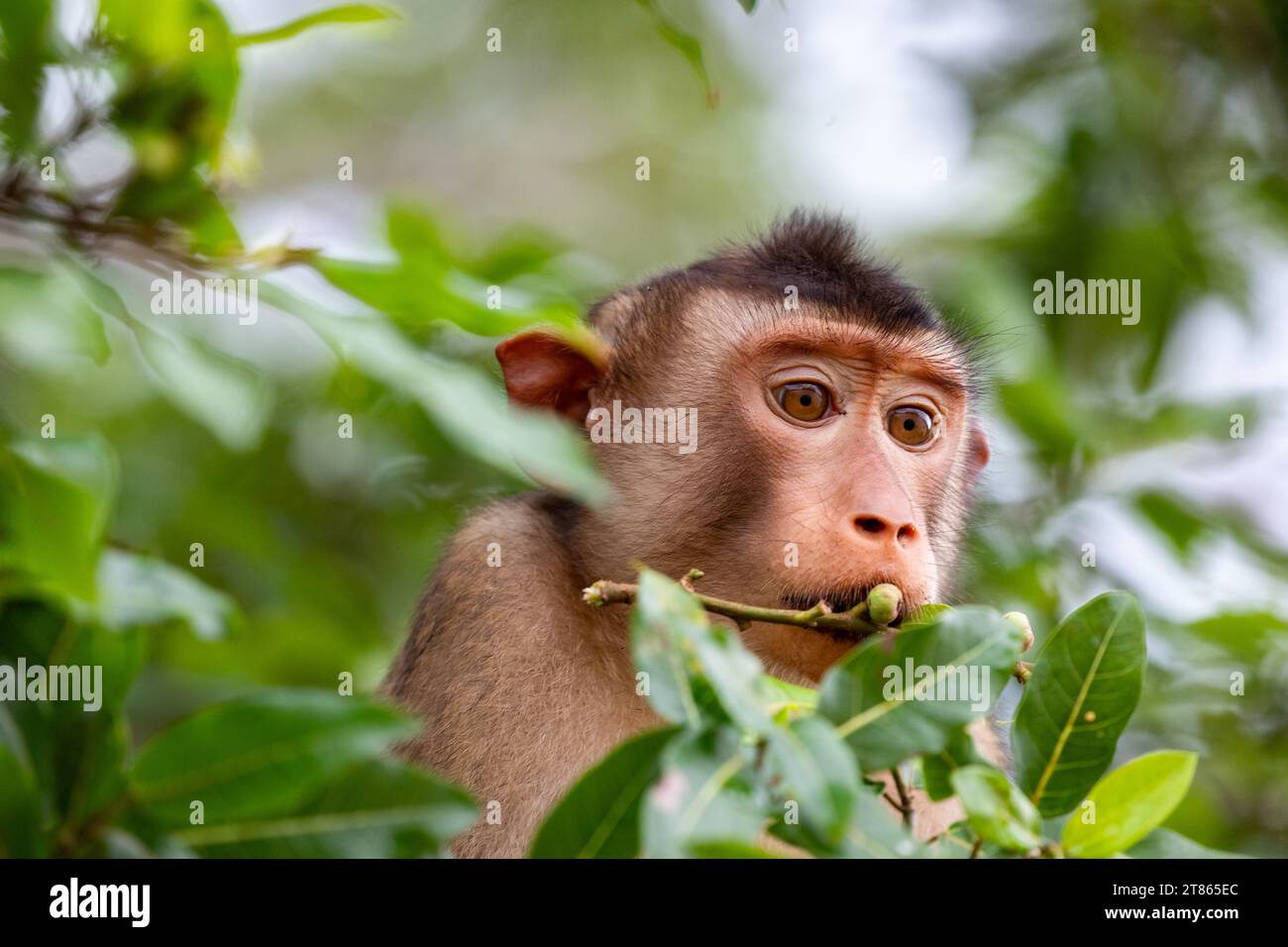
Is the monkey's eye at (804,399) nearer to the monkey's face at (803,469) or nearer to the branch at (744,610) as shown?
the monkey's face at (803,469)

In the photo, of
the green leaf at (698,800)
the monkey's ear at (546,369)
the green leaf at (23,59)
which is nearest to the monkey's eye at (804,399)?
the monkey's ear at (546,369)

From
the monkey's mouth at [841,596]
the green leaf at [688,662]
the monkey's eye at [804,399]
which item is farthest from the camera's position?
the monkey's eye at [804,399]

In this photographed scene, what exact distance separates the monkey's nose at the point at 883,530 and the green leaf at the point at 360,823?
174 centimetres

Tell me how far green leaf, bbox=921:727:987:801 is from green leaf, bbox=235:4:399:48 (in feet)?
5.64

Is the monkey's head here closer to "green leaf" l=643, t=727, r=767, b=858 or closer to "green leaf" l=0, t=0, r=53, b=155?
"green leaf" l=643, t=727, r=767, b=858

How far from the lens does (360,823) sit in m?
2.18

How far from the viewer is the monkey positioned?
12.3 feet

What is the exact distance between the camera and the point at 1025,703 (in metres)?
2.57

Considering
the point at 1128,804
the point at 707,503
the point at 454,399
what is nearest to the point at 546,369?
the point at 707,503

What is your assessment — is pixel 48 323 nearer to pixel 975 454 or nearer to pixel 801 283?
pixel 801 283

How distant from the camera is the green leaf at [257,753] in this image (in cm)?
209

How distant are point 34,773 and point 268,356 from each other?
18.2 ft

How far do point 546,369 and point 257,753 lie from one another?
2472 millimetres

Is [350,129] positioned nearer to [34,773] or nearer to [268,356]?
[268,356]
